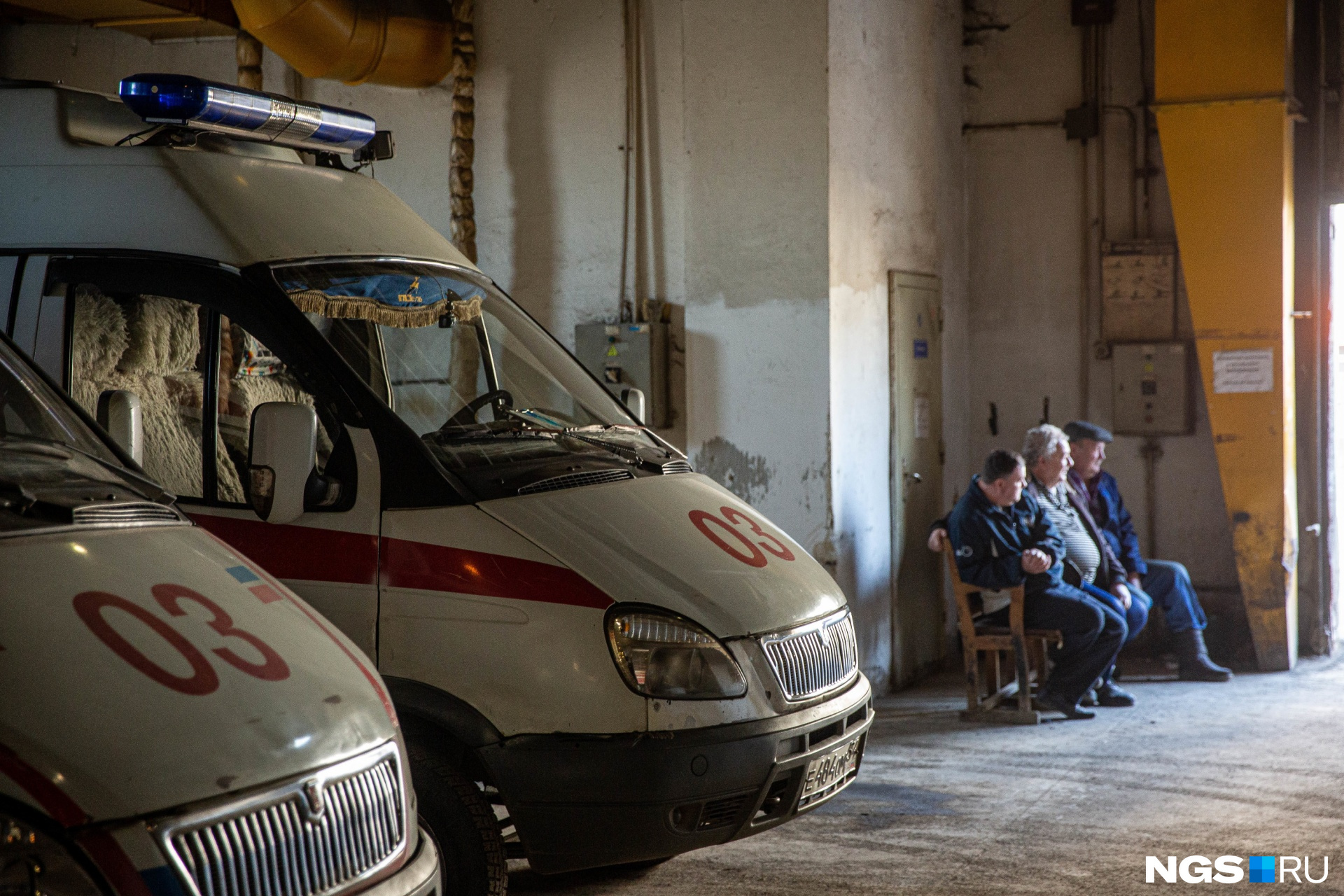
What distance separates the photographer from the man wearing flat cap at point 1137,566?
8031 millimetres

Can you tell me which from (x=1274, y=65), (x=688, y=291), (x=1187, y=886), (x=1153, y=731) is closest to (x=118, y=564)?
(x=1187, y=886)

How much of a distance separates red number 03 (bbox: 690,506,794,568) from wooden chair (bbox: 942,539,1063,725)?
2913 millimetres

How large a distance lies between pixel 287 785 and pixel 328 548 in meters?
1.49

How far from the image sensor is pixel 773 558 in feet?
14.1

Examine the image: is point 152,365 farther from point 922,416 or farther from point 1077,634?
point 922,416

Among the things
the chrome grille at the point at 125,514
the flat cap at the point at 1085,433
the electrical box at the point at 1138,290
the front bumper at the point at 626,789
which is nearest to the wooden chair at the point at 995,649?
the flat cap at the point at 1085,433

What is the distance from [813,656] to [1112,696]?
386cm

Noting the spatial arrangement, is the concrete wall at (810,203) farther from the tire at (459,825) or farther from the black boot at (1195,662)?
the tire at (459,825)

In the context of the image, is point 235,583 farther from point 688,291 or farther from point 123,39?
point 123,39

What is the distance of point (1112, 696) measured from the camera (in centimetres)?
740

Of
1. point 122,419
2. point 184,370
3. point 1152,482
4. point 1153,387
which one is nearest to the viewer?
point 122,419

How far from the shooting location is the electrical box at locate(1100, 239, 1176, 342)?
→ 28.9 feet

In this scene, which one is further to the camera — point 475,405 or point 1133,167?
point 1133,167

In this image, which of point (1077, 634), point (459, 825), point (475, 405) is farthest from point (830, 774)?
point (1077, 634)
